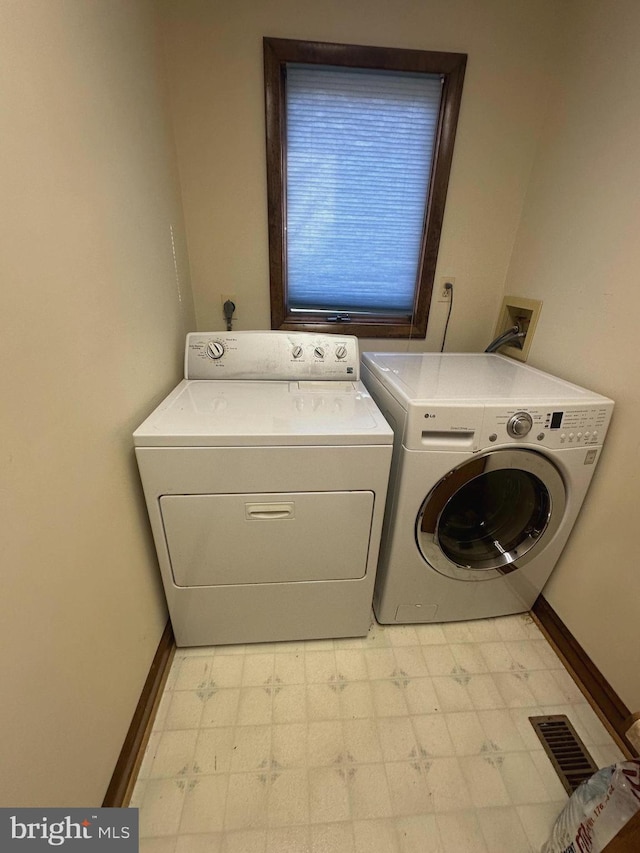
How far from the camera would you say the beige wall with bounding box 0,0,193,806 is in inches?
22.9

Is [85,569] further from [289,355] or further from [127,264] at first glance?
[289,355]

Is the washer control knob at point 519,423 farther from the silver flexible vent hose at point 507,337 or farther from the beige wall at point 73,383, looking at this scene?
the beige wall at point 73,383

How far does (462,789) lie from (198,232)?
2.11 m

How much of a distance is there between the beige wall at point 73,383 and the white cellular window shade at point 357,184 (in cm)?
59

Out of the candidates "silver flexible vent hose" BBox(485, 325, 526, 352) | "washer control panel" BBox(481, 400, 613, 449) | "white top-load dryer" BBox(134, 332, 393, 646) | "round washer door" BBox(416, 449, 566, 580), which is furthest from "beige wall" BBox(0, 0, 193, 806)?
"silver flexible vent hose" BBox(485, 325, 526, 352)

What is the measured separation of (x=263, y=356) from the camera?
1.34 metres

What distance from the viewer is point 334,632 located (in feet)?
4.21

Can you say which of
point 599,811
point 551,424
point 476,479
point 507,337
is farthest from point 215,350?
point 599,811

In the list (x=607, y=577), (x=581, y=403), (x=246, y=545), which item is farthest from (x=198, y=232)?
(x=607, y=577)

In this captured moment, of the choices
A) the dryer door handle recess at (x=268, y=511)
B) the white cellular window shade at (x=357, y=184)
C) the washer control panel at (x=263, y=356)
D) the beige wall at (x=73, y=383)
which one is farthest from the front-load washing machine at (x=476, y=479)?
the beige wall at (x=73, y=383)

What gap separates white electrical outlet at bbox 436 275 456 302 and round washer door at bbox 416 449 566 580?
0.91 metres

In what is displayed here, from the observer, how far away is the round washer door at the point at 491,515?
1.07m

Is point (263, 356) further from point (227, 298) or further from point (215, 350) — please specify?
point (227, 298)

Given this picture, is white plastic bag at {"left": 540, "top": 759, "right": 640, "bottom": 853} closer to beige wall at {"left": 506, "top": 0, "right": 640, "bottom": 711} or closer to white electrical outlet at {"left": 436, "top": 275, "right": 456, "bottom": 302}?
beige wall at {"left": 506, "top": 0, "right": 640, "bottom": 711}
